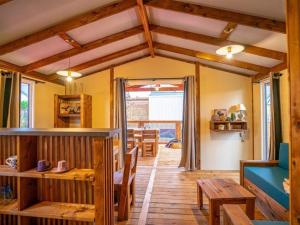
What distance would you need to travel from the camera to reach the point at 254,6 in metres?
2.26

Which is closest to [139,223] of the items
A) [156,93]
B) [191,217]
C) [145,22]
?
[191,217]

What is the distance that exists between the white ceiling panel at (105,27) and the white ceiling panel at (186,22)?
321 mm

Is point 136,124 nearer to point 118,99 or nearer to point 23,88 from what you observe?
point 118,99

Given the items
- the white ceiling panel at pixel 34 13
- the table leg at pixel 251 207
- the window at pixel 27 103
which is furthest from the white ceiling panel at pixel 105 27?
the table leg at pixel 251 207

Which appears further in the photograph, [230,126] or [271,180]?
[230,126]

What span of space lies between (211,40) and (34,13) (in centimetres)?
253

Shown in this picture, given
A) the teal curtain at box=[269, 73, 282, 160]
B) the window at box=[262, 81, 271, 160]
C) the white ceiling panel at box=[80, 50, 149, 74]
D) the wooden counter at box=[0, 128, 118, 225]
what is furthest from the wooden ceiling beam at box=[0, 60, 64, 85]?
the window at box=[262, 81, 271, 160]

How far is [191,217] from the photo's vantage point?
252 cm

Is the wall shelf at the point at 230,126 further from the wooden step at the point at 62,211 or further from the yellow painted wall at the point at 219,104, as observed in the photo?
the wooden step at the point at 62,211

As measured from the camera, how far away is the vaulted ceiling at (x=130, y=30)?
7.77 ft

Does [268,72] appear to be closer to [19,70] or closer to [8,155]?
[8,155]

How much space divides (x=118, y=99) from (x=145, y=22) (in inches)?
82.8

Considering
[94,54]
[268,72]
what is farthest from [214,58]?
[94,54]

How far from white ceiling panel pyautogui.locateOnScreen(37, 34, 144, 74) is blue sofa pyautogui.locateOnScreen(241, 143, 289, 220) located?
299 centimetres
